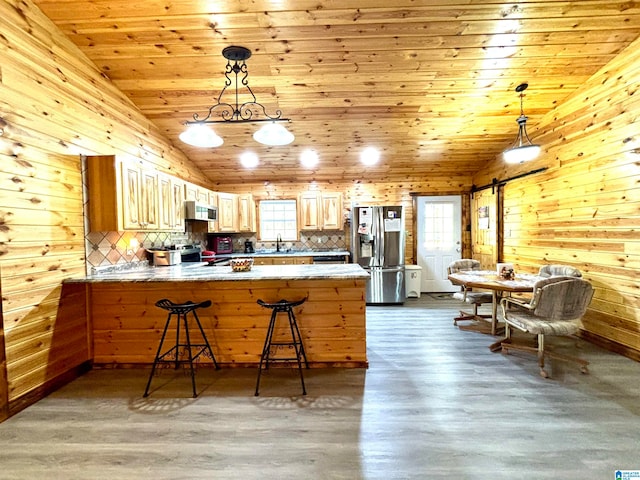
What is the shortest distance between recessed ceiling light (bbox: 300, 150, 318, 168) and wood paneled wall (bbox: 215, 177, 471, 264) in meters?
0.58

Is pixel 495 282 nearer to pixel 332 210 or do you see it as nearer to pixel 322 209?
pixel 332 210

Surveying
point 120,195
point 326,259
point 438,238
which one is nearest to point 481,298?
point 438,238

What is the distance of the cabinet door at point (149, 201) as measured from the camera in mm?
3162

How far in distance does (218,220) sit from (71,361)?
2.93 metres

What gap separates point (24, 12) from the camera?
227 centimetres

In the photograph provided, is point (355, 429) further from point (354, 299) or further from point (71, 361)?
point (71, 361)

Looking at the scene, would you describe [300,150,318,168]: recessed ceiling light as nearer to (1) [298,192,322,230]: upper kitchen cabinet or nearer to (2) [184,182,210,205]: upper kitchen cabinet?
(1) [298,192,322,230]: upper kitchen cabinet

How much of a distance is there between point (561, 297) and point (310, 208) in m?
3.97

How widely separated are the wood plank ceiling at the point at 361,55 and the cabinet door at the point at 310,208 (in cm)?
134

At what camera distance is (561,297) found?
102 inches

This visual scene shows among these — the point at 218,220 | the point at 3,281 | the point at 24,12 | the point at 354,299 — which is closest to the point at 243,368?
the point at 354,299

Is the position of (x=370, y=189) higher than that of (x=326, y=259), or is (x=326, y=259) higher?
(x=370, y=189)

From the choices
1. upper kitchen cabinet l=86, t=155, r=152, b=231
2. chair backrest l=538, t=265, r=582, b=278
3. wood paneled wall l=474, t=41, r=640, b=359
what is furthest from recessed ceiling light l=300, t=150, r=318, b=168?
chair backrest l=538, t=265, r=582, b=278

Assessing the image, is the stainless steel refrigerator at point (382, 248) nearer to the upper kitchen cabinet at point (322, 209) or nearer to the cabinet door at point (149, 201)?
the upper kitchen cabinet at point (322, 209)
